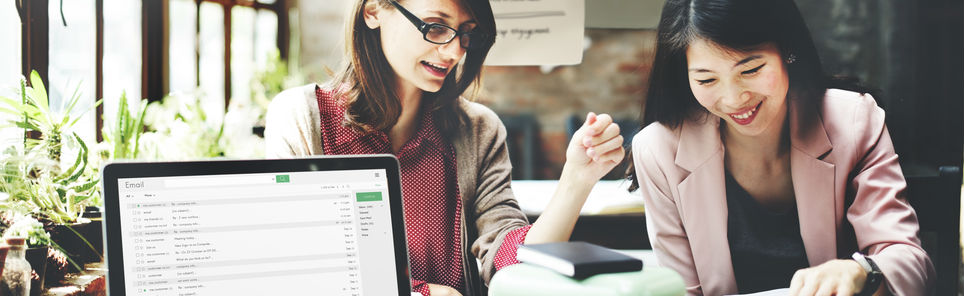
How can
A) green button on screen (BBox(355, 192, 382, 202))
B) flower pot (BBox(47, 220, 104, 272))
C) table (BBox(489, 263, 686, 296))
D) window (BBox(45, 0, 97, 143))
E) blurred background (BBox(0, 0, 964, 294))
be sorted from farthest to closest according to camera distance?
window (BBox(45, 0, 97, 143)), flower pot (BBox(47, 220, 104, 272)), blurred background (BBox(0, 0, 964, 294)), green button on screen (BBox(355, 192, 382, 202)), table (BBox(489, 263, 686, 296))

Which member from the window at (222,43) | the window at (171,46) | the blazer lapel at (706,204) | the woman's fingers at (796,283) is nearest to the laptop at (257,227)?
the blazer lapel at (706,204)

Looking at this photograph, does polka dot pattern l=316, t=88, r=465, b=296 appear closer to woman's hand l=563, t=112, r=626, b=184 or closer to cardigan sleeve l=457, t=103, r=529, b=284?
cardigan sleeve l=457, t=103, r=529, b=284

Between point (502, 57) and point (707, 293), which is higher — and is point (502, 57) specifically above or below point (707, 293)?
above

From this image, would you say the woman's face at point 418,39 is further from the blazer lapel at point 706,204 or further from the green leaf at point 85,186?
the green leaf at point 85,186

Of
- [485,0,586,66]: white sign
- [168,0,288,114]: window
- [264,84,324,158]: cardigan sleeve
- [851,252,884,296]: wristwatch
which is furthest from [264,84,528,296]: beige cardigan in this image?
[168,0,288,114]: window

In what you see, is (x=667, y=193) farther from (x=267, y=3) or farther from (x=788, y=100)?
(x=267, y=3)

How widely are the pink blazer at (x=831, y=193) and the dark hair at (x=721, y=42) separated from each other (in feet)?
0.09

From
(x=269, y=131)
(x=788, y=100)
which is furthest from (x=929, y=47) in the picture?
(x=269, y=131)

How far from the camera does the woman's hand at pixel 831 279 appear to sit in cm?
110

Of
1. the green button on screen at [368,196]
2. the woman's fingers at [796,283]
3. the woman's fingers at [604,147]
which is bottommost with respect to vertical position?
the woman's fingers at [796,283]

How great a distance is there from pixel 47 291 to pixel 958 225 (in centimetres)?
159

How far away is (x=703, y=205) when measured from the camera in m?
1.19

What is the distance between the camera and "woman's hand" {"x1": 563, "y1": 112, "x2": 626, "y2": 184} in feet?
3.91

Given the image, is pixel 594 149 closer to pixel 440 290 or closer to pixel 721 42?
pixel 721 42
